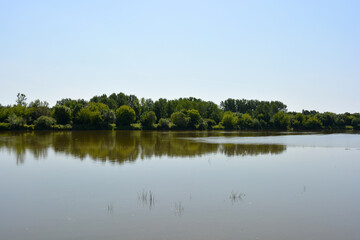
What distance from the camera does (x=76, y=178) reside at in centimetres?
1734

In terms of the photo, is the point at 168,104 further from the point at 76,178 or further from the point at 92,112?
the point at 76,178

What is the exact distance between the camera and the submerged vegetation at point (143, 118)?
282 ft

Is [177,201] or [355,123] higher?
[355,123]

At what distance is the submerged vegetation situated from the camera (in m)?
86.1

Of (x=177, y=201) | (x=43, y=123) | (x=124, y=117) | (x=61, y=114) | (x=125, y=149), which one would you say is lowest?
(x=177, y=201)

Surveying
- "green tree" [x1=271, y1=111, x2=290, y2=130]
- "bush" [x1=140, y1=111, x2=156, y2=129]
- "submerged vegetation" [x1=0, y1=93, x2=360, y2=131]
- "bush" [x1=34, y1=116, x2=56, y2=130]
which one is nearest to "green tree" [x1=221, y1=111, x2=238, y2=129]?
"submerged vegetation" [x1=0, y1=93, x2=360, y2=131]

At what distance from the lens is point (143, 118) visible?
100 m

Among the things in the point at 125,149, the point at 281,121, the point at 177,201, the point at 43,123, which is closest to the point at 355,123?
the point at 281,121

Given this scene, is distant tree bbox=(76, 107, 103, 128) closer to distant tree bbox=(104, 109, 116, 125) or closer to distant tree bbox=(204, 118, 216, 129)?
distant tree bbox=(104, 109, 116, 125)

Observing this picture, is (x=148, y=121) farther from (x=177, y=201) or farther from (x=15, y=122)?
(x=177, y=201)

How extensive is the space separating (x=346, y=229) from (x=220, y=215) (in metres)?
4.07

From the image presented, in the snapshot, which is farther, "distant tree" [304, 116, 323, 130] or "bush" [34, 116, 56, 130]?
"distant tree" [304, 116, 323, 130]

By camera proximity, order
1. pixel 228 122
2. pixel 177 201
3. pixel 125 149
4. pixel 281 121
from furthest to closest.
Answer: pixel 281 121
pixel 228 122
pixel 125 149
pixel 177 201

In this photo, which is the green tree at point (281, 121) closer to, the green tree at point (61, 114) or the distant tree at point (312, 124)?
the distant tree at point (312, 124)
